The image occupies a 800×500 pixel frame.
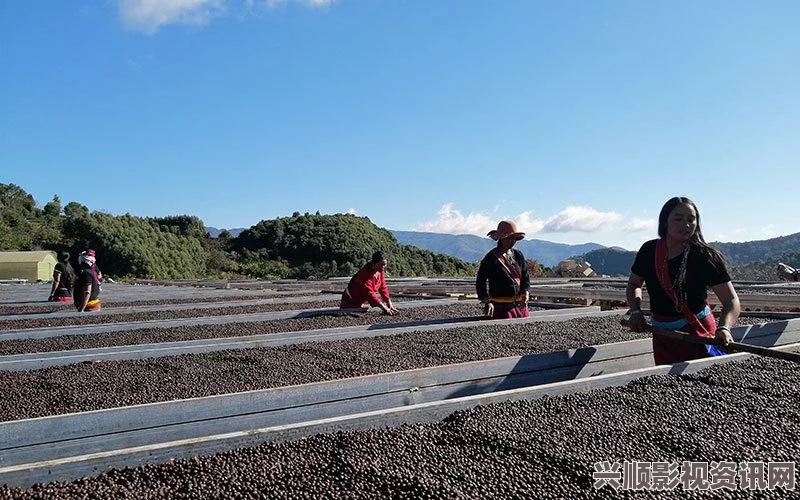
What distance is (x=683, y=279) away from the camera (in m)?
2.66

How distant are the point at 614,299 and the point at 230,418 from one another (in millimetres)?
7303

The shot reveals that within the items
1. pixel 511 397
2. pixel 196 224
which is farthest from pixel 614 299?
pixel 196 224

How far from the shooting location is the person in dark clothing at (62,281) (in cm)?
840

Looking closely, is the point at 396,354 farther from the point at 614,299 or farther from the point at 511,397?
the point at 614,299

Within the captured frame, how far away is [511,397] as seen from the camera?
235 cm

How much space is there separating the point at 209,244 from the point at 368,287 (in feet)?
89.0

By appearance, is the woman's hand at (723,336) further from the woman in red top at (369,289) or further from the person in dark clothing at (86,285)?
the person in dark clothing at (86,285)

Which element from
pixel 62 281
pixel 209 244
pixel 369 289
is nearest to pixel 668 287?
pixel 369 289

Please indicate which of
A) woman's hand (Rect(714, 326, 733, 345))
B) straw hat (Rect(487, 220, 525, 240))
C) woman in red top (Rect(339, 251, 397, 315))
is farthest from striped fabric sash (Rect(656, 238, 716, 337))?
woman in red top (Rect(339, 251, 397, 315))

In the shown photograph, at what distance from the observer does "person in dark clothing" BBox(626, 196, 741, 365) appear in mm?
2619

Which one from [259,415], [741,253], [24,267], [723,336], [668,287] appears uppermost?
[741,253]

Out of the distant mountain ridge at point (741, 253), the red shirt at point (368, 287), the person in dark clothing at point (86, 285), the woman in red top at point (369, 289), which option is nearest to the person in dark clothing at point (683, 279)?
the woman in red top at point (369, 289)

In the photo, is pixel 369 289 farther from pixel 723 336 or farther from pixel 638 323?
pixel 723 336

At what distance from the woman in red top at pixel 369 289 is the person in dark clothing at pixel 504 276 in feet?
5.49
